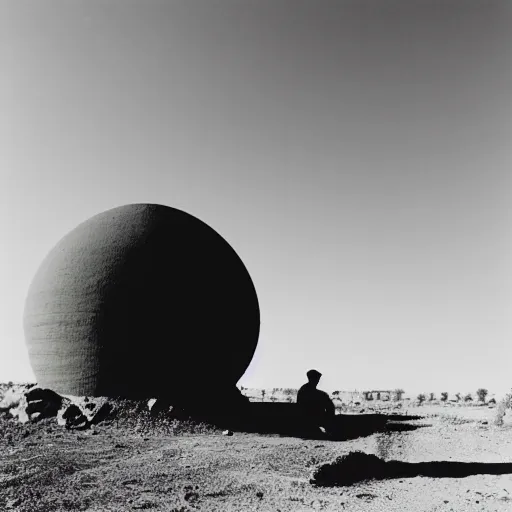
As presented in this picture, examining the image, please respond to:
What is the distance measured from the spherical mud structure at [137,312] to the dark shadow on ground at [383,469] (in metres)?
5.19

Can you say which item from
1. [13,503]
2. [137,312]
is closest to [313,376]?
[137,312]

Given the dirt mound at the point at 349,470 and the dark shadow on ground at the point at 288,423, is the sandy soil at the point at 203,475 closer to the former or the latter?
the dirt mound at the point at 349,470

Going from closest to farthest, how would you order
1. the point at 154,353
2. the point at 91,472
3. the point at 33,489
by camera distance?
the point at 33,489 → the point at 91,472 → the point at 154,353

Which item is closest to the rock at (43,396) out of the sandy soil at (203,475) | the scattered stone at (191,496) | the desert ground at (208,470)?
the desert ground at (208,470)

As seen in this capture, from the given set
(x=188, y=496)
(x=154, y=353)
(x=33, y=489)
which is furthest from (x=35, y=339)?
(x=188, y=496)

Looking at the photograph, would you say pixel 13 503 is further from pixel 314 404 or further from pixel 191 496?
pixel 314 404

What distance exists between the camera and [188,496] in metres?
5.86

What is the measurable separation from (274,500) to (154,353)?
6.57m

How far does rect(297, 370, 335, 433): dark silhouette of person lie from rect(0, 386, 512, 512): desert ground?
4.11ft

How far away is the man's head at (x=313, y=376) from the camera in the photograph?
44.8ft

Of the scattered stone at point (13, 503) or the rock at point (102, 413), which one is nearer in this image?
the scattered stone at point (13, 503)

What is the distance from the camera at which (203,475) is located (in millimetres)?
6930

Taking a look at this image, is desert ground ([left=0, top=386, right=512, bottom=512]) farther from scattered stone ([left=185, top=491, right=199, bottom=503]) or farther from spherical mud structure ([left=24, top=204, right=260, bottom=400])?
spherical mud structure ([left=24, top=204, right=260, bottom=400])

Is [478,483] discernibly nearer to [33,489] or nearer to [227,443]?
[227,443]
